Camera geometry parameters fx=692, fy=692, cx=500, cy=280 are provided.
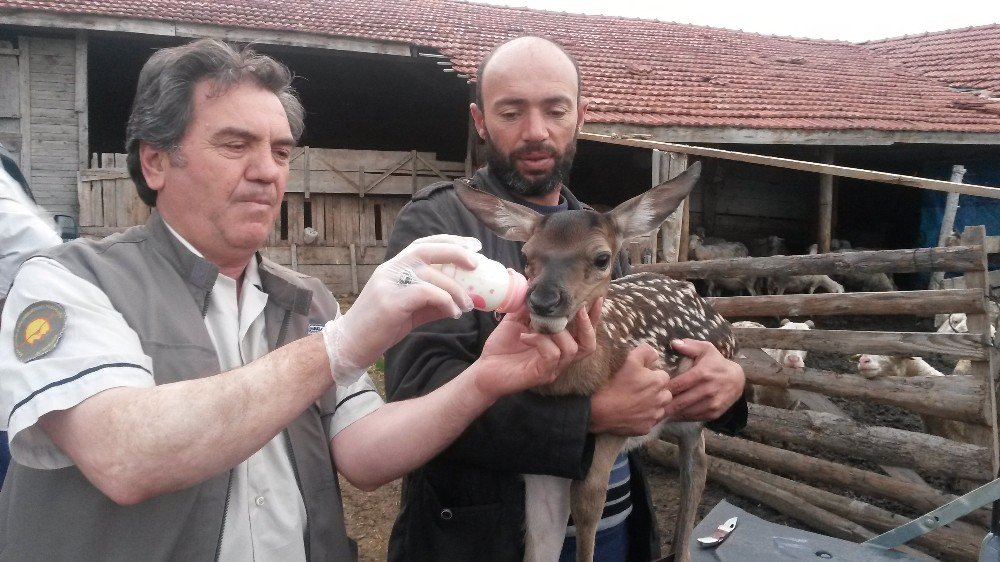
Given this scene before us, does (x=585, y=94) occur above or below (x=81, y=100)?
Result: above

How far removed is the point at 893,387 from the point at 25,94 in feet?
39.8

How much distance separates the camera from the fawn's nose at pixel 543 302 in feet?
5.95

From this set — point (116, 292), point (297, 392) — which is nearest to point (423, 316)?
point (297, 392)

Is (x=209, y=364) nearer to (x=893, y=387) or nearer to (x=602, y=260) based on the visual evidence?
(x=602, y=260)

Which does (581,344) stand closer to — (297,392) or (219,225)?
(297,392)

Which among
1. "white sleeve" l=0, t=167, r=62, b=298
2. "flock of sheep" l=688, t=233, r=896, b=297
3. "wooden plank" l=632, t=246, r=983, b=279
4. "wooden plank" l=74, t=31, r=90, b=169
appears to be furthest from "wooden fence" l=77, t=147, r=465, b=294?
"white sleeve" l=0, t=167, r=62, b=298

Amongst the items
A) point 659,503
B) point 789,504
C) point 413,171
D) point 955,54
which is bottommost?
point 659,503

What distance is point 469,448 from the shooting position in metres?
2.01

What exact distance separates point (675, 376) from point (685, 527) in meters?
0.73

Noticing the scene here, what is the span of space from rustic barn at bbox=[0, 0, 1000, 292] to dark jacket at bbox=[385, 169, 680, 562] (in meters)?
4.77

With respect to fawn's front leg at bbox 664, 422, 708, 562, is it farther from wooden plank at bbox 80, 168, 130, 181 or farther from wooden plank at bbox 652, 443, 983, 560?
wooden plank at bbox 80, 168, 130, 181

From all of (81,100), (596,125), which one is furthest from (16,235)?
(81,100)

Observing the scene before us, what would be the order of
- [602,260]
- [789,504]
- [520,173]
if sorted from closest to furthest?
[602,260]
[520,173]
[789,504]

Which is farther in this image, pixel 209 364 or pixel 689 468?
pixel 689 468
